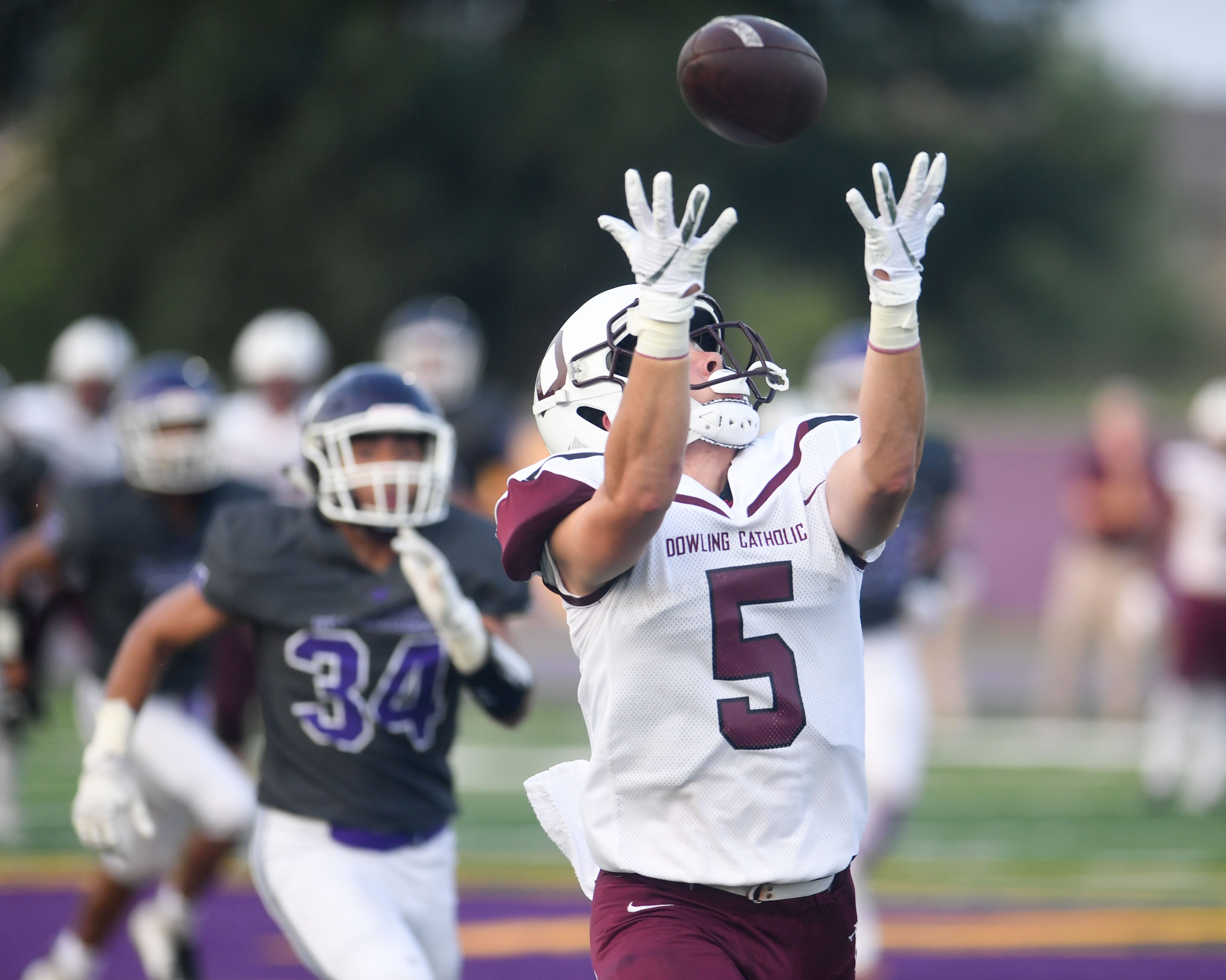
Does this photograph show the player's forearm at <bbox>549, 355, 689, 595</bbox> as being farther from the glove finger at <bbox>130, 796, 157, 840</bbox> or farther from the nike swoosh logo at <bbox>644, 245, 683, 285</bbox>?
the glove finger at <bbox>130, 796, 157, 840</bbox>

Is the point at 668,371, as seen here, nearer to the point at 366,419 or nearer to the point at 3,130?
the point at 366,419

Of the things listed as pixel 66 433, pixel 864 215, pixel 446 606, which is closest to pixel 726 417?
pixel 864 215

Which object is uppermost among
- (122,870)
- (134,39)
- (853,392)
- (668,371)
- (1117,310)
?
(134,39)

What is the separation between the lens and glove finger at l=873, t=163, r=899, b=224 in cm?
246

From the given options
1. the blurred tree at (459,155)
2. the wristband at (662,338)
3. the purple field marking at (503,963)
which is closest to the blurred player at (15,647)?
the purple field marking at (503,963)

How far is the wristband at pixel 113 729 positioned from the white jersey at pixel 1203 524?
671 cm

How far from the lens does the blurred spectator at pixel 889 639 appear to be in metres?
5.74

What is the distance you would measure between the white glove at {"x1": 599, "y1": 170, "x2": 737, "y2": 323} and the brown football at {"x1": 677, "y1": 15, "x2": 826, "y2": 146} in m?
0.52

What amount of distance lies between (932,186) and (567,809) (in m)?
1.26

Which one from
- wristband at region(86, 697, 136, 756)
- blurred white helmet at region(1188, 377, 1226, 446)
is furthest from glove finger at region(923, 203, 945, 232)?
blurred white helmet at region(1188, 377, 1226, 446)

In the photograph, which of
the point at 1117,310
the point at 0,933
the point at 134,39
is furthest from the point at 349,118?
the point at 0,933

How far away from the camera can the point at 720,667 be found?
2.74 m

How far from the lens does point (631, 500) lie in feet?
8.13

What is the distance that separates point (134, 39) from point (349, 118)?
3219mm
